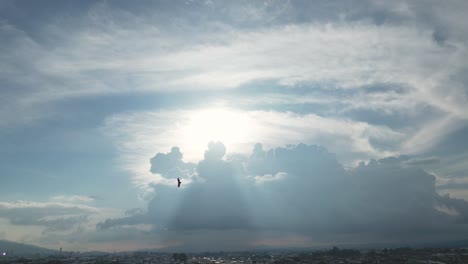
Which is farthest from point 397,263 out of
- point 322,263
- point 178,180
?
point 178,180

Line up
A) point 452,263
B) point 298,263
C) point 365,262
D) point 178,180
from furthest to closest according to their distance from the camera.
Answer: point 298,263
point 365,262
point 452,263
point 178,180

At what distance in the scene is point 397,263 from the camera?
166 metres

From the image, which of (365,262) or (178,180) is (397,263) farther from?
(178,180)

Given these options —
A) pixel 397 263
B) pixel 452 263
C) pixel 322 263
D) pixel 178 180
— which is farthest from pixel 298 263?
pixel 178 180

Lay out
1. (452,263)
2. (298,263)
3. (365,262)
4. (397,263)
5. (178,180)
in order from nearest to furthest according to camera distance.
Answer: (178,180), (452,263), (397,263), (365,262), (298,263)

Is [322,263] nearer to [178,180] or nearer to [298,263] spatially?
[298,263]

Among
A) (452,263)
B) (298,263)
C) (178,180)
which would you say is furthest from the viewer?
(298,263)

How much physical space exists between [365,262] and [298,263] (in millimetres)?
35789

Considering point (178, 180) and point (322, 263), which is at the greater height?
point (178, 180)

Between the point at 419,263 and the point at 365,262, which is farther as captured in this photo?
the point at 365,262

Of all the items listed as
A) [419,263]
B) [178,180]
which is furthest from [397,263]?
[178,180]

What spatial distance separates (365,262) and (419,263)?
96.3 ft

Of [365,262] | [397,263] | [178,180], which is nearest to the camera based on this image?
[178,180]

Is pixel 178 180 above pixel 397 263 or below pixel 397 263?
above
